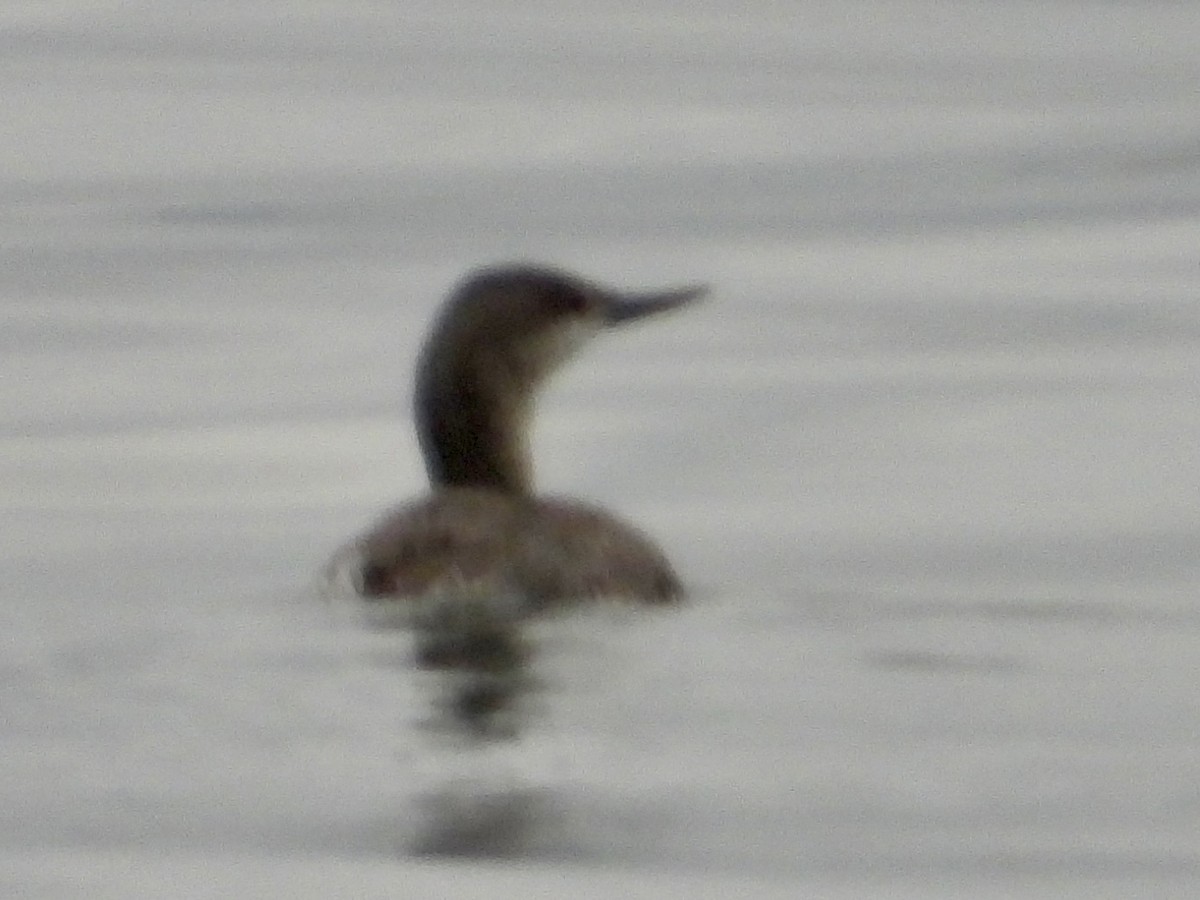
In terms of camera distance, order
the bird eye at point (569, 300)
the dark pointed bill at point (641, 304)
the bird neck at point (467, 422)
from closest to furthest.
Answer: the bird neck at point (467, 422) < the bird eye at point (569, 300) < the dark pointed bill at point (641, 304)

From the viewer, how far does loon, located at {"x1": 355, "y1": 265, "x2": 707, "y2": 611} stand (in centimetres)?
1077

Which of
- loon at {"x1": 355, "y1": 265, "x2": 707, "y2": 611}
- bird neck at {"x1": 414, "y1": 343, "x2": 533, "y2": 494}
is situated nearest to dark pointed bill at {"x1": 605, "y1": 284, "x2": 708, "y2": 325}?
loon at {"x1": 355, "y1": 265, "x2": 707, "y2": 611}

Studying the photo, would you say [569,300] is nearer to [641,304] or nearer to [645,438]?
[641,304]

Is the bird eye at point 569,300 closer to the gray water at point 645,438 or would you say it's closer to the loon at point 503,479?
the loon at point 503,479

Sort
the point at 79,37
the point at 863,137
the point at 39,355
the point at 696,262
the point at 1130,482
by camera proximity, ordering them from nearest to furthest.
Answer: the point at 1130,482
the point at 39,355
the point at 696,262
the point at 863,137
the point at 79,37

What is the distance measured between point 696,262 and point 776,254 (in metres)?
0.60

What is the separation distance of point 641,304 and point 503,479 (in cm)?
76

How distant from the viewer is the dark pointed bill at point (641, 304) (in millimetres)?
12523

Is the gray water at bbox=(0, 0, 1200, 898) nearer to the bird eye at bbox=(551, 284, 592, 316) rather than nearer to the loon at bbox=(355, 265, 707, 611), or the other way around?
the loon at bbox=(355, 265, 707, 611)

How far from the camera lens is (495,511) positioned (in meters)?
10.9

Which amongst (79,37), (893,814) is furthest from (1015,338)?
(79,37)

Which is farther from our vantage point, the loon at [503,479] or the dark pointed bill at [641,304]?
the dark pointed bill at [641,304]

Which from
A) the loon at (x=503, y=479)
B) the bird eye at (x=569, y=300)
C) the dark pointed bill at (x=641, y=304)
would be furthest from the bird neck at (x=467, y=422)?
the dark pointed bill at (x=641, y=304)

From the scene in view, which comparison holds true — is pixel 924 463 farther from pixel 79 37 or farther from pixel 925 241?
pixel 79 37
